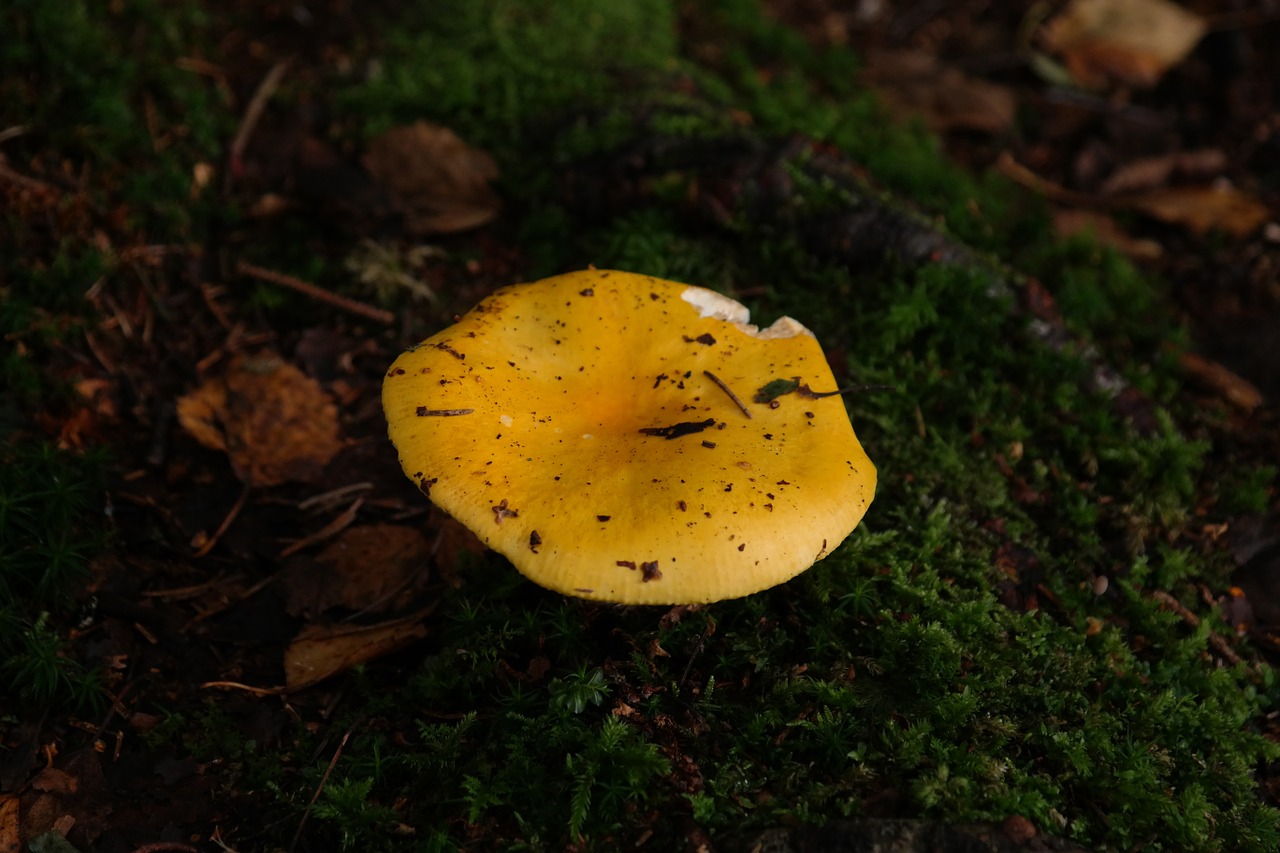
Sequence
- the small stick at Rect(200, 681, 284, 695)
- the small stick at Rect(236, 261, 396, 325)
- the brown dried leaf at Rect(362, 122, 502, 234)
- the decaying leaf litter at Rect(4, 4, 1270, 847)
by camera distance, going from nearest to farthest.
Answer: the decaying leaf litter at Rect(4, 4, 1270, 847) → the small stick at Rect(200, 681, 284, 695) → the small stick at Rect(236, 261, 396, 325) → the brown dried leaf at Rect(362, 122, 502, 234)

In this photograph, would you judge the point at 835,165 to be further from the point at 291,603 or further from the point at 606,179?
the point at 291,603

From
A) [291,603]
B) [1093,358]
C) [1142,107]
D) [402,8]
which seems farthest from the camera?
[1142,107]

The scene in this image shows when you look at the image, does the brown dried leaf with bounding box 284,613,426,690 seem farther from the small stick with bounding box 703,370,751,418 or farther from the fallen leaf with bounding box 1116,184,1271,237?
the fallen leaf with bounding box 1116,184,1271,237

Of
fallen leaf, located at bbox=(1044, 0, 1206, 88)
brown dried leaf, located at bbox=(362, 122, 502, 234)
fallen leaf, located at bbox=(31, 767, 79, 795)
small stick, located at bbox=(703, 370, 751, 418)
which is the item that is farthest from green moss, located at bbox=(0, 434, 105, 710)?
fallen leaf, located at bbox=(1044, 0, 1206, 88)

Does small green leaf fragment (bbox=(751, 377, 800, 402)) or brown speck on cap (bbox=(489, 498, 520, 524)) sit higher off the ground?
small green leaf fragment (bbox=(751, 377, 800, 402))

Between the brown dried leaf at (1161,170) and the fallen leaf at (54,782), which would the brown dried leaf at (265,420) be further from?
the brown dried leaf at (1161,170)

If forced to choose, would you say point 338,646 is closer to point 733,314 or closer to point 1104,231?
point 733,314

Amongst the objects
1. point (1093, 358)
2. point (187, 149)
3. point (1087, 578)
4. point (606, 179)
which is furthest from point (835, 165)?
point (187, 149)
